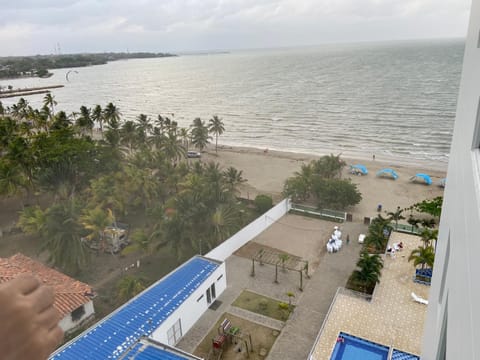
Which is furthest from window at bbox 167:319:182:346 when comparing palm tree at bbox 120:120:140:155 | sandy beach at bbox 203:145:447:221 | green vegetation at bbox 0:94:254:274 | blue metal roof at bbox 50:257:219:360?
palm tree at bbox 120:120:140:155

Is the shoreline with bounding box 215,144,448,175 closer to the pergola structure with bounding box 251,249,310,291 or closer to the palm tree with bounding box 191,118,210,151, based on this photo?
the palm tree with bounding box 191,118,210,151

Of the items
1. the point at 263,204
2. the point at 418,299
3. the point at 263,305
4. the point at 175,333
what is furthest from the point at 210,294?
the point at 263,204

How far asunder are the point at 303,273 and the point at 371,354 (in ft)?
24.7

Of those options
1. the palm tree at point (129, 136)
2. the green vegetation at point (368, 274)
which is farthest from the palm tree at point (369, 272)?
the palm tree at point (129, 136)

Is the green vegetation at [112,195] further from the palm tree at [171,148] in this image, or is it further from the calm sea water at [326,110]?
the calm sea water at [326,110]

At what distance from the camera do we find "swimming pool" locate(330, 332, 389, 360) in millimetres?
15430

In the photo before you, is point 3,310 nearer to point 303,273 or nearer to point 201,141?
point 303,273

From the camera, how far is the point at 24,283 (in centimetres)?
202

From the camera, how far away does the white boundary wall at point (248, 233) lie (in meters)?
23.7

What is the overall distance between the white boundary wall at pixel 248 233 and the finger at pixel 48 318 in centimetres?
2034

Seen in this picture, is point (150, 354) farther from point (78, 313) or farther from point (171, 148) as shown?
point (171, 148)

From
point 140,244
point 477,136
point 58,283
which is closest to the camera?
point 477,136

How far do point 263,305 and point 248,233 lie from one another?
7676 mm

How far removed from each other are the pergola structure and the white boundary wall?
1674 mm
